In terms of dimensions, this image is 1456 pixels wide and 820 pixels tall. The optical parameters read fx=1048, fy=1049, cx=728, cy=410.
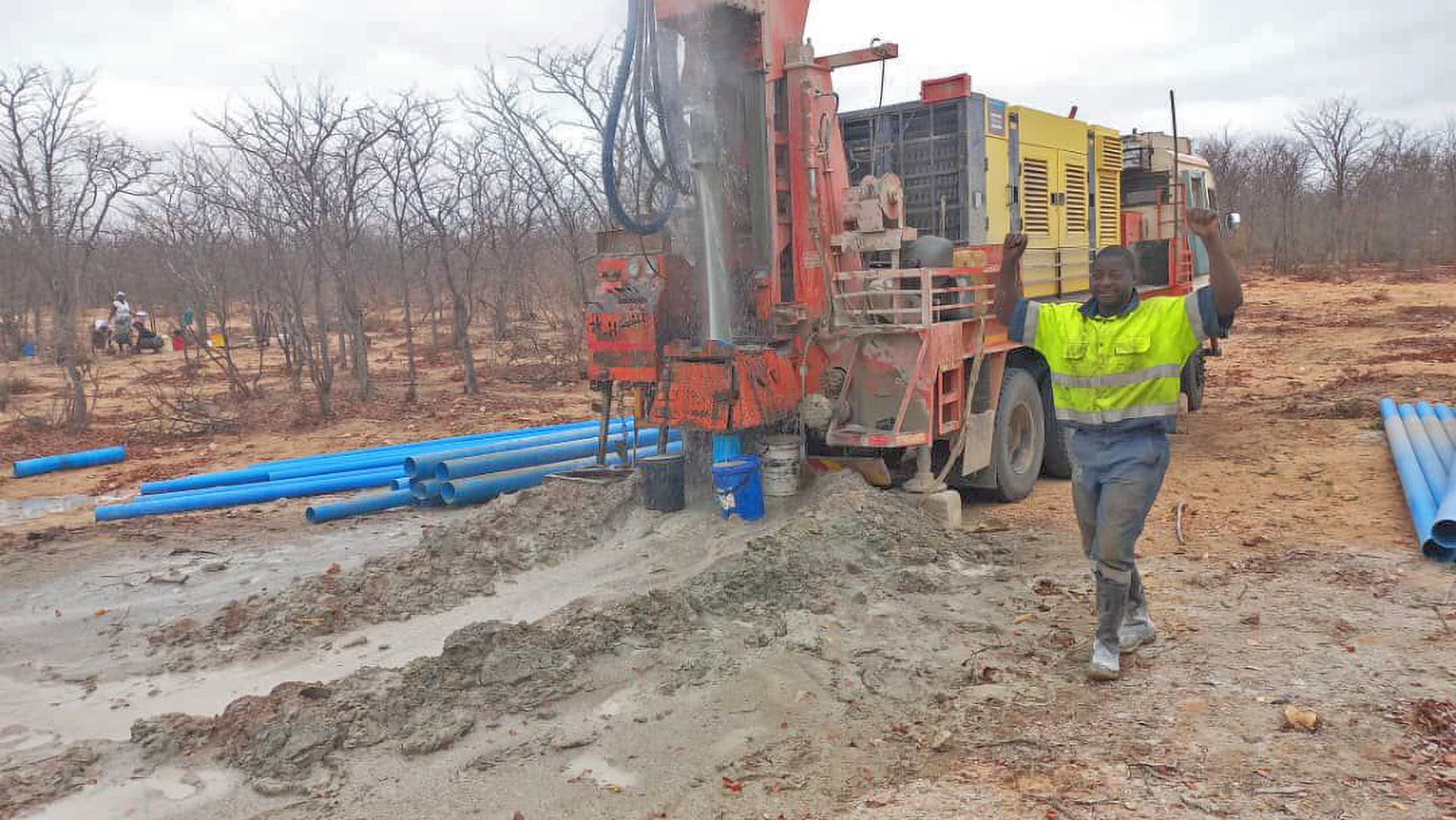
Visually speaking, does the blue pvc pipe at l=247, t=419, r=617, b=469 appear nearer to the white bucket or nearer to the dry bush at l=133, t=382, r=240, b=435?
the dry bush at l=133, t=382, r=240, b=435

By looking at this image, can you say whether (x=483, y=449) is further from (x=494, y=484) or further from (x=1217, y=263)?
(x=1217, y=263)

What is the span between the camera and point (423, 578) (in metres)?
→ 6.65

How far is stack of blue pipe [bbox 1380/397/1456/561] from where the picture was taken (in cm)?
627

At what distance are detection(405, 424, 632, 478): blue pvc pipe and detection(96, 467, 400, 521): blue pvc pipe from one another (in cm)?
54

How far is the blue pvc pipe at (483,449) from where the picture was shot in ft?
30.9

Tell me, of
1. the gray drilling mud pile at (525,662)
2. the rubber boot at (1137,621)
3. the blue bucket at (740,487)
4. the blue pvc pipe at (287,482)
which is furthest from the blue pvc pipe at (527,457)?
the rubber boot at (1137,621)

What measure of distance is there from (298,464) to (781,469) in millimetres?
6126

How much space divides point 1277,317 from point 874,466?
21.2 meters

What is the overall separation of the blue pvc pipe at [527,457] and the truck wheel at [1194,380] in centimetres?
651

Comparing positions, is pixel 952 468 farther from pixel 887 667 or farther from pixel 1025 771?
pixel 1025 771

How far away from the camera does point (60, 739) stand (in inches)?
190

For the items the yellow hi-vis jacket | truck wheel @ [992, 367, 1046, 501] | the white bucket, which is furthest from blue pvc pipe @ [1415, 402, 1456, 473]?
the white bucket

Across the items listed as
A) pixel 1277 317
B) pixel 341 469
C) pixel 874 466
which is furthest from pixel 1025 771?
pixel 1277 317

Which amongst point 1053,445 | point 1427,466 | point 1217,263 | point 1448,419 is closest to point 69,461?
point 1053,445
